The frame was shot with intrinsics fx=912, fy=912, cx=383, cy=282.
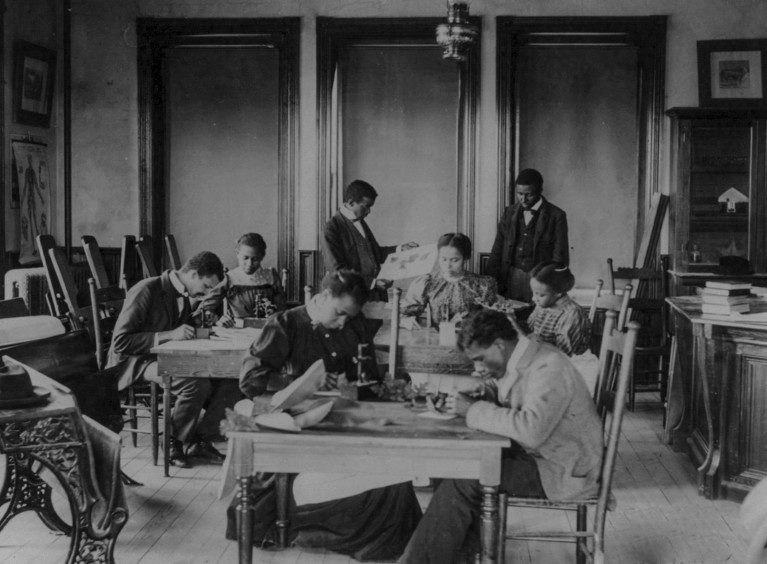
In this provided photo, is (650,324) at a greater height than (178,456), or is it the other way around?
(650,324)

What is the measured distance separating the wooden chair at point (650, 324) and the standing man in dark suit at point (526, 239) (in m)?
0.45

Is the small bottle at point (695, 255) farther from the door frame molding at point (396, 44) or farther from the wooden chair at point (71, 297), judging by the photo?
the wooden chair at point (71, 297)

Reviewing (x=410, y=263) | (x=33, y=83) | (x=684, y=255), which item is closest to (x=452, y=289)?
(x=410, y=263)

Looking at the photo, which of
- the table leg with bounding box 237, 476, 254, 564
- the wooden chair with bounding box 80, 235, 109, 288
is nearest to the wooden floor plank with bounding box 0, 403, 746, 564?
Result: the table leg with bounding box 237, 476, 254, 564

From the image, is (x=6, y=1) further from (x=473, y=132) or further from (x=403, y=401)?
(x=403, y=401)

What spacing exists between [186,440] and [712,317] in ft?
9.61

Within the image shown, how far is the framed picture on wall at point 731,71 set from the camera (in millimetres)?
7613

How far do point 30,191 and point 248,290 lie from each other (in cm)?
256

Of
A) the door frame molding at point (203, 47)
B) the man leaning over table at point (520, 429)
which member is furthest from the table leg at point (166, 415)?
the door frame molding at point (203, 47)

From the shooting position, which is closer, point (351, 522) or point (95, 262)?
point (351, 522)

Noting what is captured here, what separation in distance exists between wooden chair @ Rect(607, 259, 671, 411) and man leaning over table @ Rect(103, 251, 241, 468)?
3083 millimetres

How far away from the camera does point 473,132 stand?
7.88 metres

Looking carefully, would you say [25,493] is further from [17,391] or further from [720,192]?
[720,192]

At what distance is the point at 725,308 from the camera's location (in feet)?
15.5
